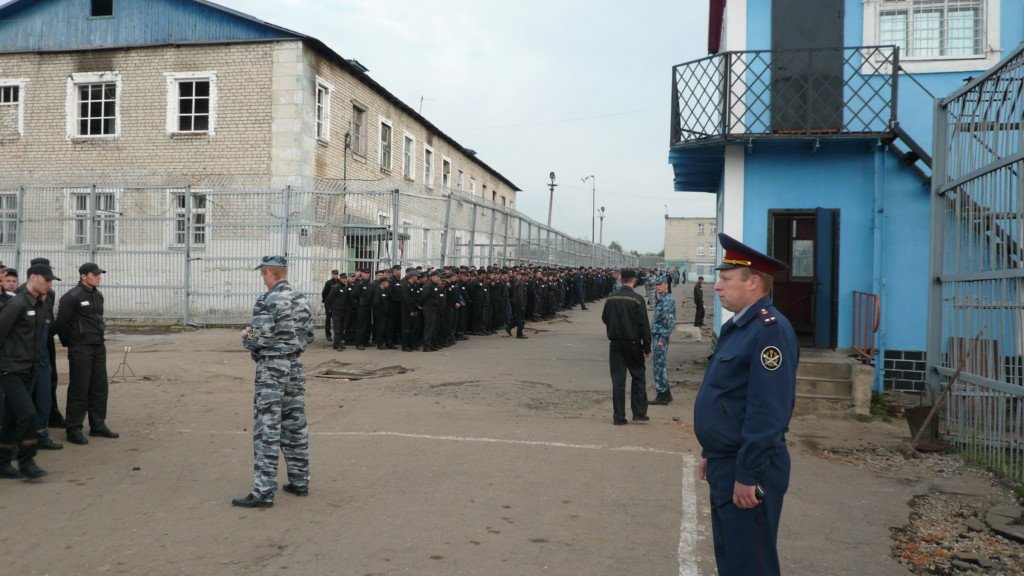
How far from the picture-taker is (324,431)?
8562 mm

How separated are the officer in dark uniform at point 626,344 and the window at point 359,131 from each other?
17730 millimetres

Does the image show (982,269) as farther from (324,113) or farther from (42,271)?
(324,113)

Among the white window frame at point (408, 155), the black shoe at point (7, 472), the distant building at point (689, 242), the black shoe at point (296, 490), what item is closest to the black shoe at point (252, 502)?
the black shoe at point (296, 490)

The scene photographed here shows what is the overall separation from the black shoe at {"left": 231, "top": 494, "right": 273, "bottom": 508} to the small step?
724 cm

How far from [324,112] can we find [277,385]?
60.3 ft

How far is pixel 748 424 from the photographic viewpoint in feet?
11.0

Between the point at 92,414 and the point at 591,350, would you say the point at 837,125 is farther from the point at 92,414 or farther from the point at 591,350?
the point at 92,414

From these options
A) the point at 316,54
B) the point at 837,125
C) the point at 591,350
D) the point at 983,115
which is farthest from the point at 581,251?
the point at 983,115

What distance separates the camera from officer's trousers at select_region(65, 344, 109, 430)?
800cm

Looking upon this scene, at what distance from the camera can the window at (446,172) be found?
36.2m

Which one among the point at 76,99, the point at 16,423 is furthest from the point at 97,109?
the point at 16,423

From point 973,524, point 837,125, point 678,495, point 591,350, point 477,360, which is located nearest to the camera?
point 973,524

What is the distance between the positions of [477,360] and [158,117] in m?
13.3

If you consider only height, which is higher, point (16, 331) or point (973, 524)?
point (16, 331)
